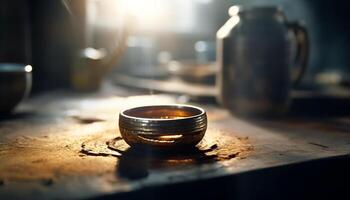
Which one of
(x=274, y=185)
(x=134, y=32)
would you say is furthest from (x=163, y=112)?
(x=134, y=32)

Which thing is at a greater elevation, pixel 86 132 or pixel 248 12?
Result: pixel 248 12

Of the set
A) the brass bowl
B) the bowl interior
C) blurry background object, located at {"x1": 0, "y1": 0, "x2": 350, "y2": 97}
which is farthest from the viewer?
blurry background object, located at {"x1": 0, "y1": 0, "x2": 350, "y2": 97}

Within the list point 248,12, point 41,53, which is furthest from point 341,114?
point 41,53

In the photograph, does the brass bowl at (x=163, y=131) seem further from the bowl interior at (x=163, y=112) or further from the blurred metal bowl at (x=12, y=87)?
the blurred metal bowl at (x=12, y=87)

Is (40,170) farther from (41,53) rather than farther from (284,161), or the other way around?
(41,53)

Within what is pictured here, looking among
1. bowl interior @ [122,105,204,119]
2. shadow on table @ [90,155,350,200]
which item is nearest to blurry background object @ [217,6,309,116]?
bowl interior @ [122,105,204,119]

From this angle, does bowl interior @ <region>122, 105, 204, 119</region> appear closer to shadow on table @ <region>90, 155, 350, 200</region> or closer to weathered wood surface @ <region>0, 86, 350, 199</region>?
weathered wood surface @ <region>0, 86, 350, 199</region>
